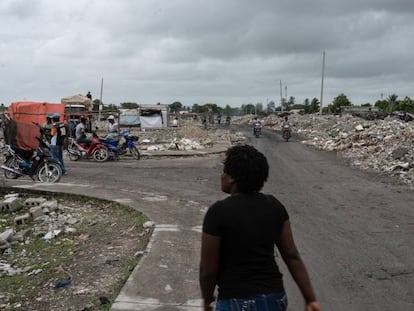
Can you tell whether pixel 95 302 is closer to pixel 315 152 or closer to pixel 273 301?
pixel 273 301

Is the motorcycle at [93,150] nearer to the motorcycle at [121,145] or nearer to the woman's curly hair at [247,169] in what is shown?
the motorcycle at [121,145]

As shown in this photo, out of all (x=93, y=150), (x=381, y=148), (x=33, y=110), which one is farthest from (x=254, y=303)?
(x=33, y=110)

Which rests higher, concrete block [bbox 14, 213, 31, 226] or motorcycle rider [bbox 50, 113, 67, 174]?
motorcycle rider [bbox 50, 113, 67, 174]

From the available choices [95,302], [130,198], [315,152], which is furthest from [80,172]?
[315,152]

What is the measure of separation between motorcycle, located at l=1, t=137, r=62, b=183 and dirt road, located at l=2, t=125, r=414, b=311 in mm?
614

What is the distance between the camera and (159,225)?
25.7 ft

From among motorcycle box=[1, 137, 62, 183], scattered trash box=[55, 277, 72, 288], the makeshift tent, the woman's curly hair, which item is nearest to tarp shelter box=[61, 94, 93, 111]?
the makeshift tent

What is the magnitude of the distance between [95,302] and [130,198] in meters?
5.59

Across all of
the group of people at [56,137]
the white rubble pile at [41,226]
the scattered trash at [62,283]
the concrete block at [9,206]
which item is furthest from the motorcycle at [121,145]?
the scattered trash at [62,283]

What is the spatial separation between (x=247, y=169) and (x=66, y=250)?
212 inches

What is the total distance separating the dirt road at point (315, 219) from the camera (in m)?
5.25

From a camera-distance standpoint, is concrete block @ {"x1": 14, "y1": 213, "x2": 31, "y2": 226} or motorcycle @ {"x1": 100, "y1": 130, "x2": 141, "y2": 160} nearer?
concrete block @ {"x1": 14, "y1": 213, "x2": 31, "y2": 226}

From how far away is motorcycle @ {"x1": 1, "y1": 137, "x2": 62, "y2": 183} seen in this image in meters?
12.7

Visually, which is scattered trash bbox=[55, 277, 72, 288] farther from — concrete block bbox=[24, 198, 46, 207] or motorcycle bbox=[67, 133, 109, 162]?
motorcycle bbox=[67, 133, 109, 162]
